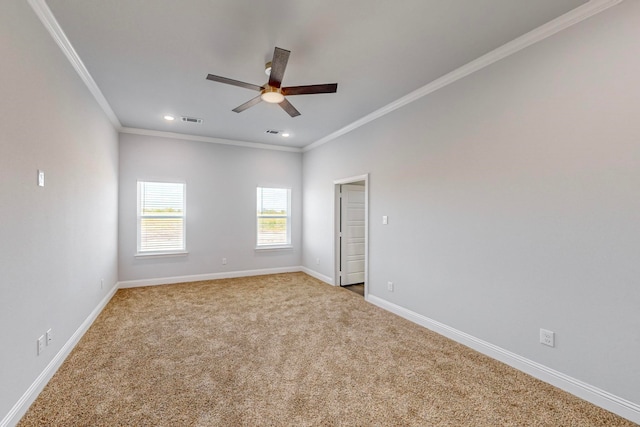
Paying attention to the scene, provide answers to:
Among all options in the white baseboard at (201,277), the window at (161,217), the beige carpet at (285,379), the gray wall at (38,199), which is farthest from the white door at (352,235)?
the gray wall at (38,199)

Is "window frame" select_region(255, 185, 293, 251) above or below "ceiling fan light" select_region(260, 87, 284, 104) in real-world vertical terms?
below

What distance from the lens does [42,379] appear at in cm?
221

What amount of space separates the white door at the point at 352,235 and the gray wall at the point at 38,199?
150 inches

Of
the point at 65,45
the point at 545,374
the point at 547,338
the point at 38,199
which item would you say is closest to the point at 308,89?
the point at 65,45

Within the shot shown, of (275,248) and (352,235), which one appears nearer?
(352,235)

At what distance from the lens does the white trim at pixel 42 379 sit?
1814mm

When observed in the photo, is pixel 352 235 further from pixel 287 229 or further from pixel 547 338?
pixel 547 338

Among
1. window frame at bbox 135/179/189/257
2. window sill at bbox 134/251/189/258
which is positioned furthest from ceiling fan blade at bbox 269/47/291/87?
window sill at bbox 134/251/189/258

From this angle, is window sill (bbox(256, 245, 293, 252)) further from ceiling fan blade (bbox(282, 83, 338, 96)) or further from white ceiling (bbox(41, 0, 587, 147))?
ceiling fan blade (bbox(282, 83, 338, 96))

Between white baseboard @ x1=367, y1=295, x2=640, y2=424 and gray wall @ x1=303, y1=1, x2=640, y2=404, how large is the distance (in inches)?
2.2

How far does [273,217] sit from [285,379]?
4415 mm

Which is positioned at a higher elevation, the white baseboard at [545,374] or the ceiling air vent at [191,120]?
the ceiling air vent at [191,120]

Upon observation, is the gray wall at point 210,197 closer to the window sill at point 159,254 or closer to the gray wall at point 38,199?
the window sill at point 159,254

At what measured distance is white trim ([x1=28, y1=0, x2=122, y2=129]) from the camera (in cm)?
213
